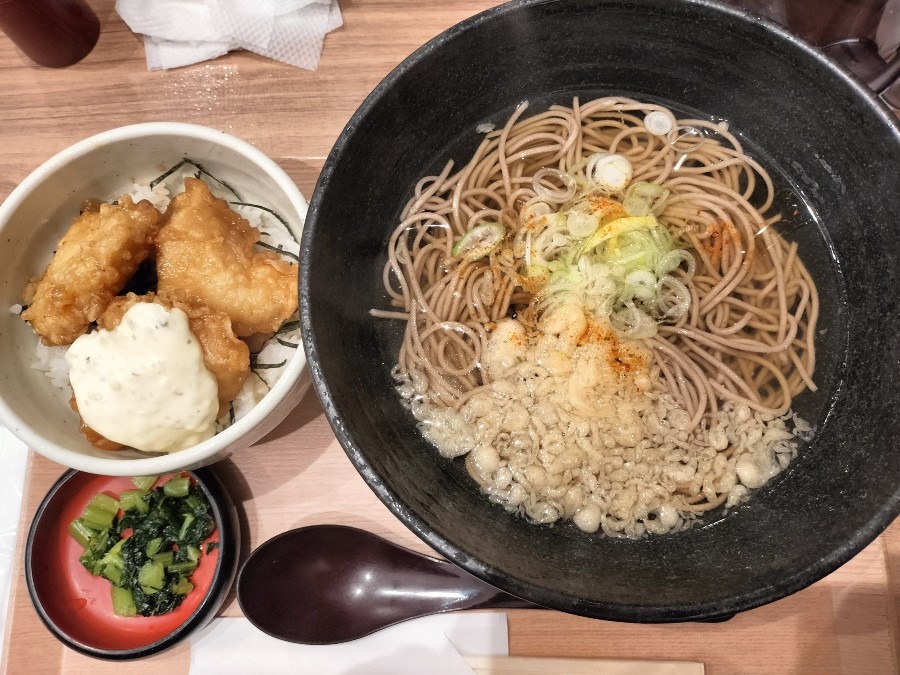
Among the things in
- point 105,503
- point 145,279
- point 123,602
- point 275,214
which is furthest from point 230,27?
point 123,602

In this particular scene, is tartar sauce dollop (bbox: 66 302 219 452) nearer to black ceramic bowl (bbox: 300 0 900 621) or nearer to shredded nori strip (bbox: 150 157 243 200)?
black ceramic bowl (bbox: 300 0 900 621)

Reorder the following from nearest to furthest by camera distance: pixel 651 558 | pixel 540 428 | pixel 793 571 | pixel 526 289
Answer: pixel 793 571
pixel 651 558
pixel 540 428
pixel 526 289

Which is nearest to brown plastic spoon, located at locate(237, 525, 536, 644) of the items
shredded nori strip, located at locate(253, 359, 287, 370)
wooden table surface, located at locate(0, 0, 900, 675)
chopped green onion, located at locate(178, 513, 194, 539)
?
wooden table surface, located at locate(0, 0, 900, 675)

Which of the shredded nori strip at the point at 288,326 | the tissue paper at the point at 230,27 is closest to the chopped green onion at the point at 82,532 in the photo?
the shredded nori strip at the point at 288,326

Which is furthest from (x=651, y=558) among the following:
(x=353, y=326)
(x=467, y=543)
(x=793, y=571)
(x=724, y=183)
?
Result: (x=724, y=183)

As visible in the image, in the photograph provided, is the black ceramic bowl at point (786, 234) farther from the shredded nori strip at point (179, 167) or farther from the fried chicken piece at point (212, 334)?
the shredded nori strip at point (179, 167)

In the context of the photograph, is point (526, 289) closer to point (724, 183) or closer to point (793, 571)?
point (724, 183)
